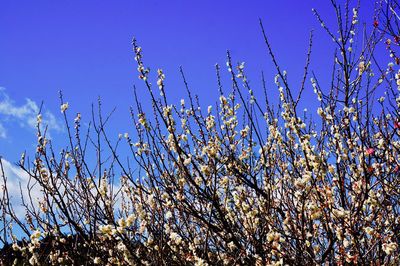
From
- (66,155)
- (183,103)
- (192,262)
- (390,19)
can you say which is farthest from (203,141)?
(390,19)

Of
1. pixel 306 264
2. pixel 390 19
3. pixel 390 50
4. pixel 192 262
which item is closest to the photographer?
pixel 306 264

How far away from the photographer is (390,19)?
4.63 m

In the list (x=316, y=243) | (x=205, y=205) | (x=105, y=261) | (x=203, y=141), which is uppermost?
(x=203, y=141)

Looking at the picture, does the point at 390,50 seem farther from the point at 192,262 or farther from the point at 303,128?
the point at 192,262

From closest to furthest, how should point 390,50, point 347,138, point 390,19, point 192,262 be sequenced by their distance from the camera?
point 192,262 → point 347,138 → point 390,19 → point 390,50

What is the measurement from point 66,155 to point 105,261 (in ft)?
4.83

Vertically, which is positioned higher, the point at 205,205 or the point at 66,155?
the point at 66,155

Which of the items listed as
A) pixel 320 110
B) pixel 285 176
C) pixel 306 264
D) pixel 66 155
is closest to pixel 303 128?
pixel 320 110

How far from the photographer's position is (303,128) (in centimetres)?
416

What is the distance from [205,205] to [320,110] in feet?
4.63

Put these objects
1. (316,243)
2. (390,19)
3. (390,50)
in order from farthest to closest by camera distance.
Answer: (390,50)
(390,19)
(316,243)

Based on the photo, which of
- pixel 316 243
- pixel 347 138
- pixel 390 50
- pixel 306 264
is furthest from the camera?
pixel 390 50

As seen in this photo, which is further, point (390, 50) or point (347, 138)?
point (390, 50)

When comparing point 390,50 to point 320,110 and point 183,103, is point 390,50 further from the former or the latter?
point 183,103
